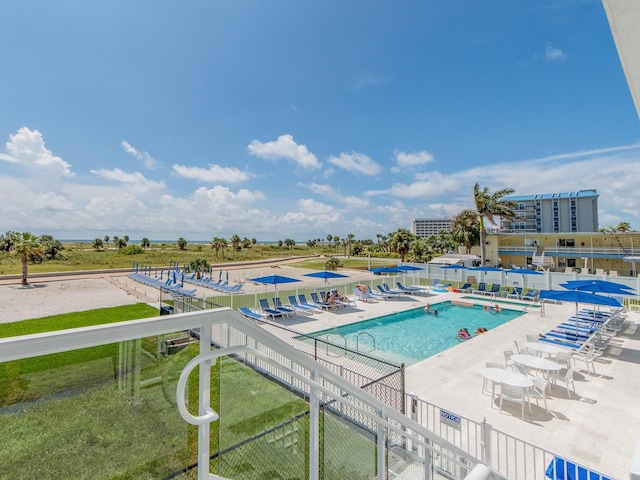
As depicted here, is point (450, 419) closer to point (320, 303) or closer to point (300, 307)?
point (300, 307)

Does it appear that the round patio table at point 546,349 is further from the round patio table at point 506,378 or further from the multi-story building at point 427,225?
the multi-story building at point 427,225

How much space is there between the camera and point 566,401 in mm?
6672

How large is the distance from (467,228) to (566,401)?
28953 millimetres

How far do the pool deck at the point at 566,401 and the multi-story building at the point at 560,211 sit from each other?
62972 mm

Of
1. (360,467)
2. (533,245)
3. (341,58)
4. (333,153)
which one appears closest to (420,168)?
(333,153)

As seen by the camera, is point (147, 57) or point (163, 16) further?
point (147, 57)

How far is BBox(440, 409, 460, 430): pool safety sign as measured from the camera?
4578 mm

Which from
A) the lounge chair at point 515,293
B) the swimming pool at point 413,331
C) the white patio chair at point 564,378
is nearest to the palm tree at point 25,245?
the swimming pool at point 413,331

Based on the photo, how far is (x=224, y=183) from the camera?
54906mm

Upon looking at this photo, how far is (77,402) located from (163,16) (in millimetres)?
13736

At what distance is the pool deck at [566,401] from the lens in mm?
5152

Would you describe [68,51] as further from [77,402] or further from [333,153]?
[333,153]

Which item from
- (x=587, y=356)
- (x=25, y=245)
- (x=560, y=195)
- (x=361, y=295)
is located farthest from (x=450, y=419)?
(x=560, y=195)

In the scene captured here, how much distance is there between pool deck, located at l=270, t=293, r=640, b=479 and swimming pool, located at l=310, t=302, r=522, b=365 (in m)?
1.43
